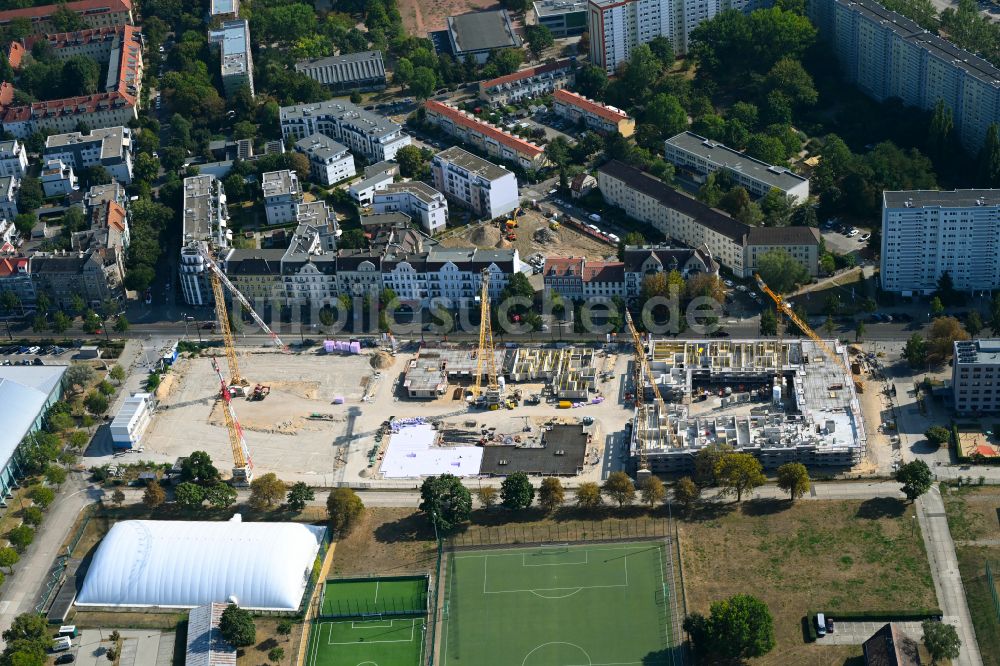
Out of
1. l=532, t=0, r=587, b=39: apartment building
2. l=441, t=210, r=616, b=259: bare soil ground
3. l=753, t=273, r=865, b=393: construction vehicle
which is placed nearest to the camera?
l=753, t=273, r=865, b=393: construction vehicle

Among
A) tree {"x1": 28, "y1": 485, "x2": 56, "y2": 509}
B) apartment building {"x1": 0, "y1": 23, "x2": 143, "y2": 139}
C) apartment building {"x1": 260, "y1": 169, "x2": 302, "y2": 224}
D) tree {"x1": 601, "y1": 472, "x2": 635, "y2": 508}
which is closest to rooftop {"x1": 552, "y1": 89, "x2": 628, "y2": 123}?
apartment building {"x1": 260, "y1": 169, "x2": 302, "y2": 224}

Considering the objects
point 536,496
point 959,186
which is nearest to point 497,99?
point 959,186

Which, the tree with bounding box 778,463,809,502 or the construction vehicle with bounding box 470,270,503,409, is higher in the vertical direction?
the construction vehicle with bounding box 470,270,503,409

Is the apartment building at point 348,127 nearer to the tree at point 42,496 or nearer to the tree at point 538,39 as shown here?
the tree at point 538,39

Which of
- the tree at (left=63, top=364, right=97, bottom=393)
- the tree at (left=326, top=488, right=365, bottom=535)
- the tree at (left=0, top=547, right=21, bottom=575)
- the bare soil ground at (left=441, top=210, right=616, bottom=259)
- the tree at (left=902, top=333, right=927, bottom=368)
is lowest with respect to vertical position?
the tree at (left=0, top=547, right=21, bottom=575)

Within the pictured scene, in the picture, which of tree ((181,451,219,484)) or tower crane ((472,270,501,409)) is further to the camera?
tower crane ((472,270,501,409))

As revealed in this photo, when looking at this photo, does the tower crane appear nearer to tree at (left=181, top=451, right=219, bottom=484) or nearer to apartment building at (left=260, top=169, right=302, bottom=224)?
tree at (left=181, top=451, right=219, bottom=484)

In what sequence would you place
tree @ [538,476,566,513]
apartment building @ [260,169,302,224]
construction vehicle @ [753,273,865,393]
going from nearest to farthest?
1. tree @ [538,476,566,513]
2. construction vehicle @ [753,273,865,393]
3. apartment building @ [260,169,302,224]

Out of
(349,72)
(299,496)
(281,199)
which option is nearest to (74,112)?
(349,72)
